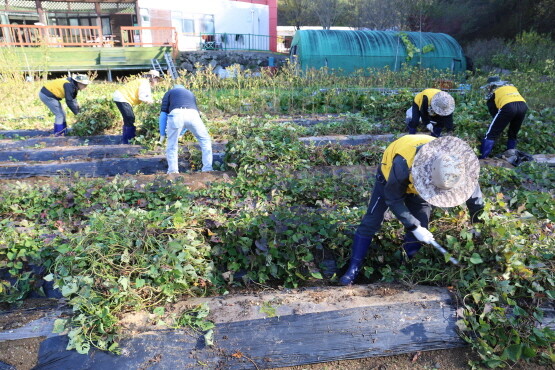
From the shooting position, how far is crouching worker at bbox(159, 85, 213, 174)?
570cm

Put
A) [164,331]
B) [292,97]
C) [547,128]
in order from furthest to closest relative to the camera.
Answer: [292,97]
[547,128]
[164,331]

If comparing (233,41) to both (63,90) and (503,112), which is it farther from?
(503,112)

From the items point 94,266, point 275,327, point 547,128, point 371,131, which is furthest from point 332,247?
point 547,128

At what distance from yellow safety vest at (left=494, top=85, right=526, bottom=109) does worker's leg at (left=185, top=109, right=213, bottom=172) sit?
4.90m

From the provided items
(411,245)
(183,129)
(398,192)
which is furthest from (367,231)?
(183,129)

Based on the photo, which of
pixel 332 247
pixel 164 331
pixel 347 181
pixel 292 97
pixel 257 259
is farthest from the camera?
pixel 292 97

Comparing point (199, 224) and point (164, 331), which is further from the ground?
point (199, 224)

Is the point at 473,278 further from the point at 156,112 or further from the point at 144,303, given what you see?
the point at 156,112

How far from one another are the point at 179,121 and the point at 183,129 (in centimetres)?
36

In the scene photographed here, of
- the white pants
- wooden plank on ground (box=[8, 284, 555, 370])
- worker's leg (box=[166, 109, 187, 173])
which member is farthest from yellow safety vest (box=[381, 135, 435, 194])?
worker's leg (box=[166, 109, 187, 173])

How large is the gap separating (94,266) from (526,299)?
121 inches

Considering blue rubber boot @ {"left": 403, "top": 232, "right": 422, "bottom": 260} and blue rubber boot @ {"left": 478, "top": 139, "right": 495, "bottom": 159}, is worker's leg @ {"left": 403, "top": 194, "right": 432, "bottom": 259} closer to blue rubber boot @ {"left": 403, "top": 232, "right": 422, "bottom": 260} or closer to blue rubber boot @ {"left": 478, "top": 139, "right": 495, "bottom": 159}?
blue rubber boot @ {"left": 403, "top": 232, "right": 422, "bottom": 260}

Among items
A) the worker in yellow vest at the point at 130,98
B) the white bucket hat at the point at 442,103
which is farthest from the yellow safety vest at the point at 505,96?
the worker in yellow vest at the point at 130,98

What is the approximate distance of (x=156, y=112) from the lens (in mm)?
7527
